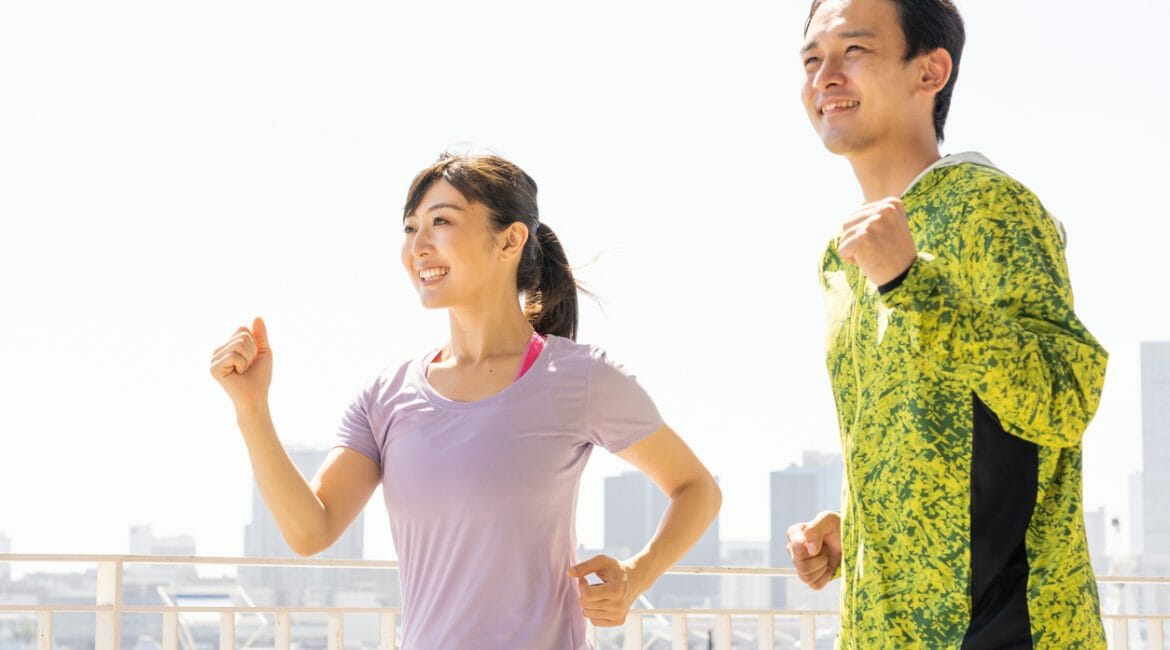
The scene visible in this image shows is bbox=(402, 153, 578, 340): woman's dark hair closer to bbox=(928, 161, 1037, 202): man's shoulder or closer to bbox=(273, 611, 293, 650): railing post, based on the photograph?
bbox=(928, 161, 1037, 202): man's shoulder

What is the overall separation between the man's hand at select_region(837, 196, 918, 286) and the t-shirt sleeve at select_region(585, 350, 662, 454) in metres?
0.89

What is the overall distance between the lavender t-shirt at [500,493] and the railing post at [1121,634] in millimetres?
4031

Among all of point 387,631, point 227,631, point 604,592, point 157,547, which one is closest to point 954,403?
point 604,592

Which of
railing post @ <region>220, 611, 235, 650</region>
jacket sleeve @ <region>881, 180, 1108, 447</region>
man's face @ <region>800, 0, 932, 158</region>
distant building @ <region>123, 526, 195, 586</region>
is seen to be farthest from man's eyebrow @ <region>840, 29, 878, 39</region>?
distant building @ <region>123, 526, 195, 586</region>

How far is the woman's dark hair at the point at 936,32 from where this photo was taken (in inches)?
60.4

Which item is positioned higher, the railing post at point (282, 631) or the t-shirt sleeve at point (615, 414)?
the t-shirt sleeve at point (615, 414)

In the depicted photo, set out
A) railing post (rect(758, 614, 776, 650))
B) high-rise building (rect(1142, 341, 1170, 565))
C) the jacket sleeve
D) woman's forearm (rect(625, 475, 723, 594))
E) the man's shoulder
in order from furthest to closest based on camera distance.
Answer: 1. high-rise building (rect(1142, 341, 1170, 565))
2. railing post (rect(758, 614, 776, 650))
3. woman's forearm (rect(625, 475, 723, 594))
4. the man's shoulder
5. the jacket sleeve

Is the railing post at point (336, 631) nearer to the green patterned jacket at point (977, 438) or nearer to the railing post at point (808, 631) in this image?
the railing post at point (808, 631)

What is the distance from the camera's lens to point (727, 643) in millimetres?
4598

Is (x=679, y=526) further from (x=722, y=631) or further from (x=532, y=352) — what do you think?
(x=722, y=631)

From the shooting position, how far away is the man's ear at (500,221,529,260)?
7.17 feet

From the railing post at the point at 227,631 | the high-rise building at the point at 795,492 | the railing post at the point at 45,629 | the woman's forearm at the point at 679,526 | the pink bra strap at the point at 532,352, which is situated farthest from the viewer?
the high-rise building at the point at 795,492

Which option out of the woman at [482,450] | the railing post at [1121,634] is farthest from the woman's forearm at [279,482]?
the railing post at [1121,634]

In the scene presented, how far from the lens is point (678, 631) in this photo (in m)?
4.57
